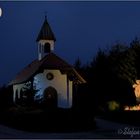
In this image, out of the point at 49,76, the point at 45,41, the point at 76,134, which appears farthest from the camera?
the point at 45,41

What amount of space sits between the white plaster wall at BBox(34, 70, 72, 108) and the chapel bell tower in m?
4.52

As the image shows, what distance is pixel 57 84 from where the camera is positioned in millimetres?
48344

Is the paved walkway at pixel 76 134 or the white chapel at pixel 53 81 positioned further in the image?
the white chapel at pixel 53 81

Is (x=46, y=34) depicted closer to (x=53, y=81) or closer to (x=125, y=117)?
(x=53, y=81)

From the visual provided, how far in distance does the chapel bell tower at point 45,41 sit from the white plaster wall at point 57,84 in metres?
4.52

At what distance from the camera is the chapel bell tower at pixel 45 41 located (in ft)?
170

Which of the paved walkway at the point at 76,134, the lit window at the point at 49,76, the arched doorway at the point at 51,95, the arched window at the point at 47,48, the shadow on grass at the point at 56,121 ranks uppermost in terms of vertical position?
the arched window at the point at 47,48

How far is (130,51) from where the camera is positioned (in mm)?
48156

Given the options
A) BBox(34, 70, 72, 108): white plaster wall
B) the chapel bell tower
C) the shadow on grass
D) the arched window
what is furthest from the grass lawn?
the chapel bell tower

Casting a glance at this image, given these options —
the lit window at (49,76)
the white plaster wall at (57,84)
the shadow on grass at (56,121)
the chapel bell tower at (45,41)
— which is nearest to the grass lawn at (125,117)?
the shadow on grass at (56,121)

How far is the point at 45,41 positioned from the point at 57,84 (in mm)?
6241

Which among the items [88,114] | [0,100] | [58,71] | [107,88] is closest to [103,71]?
[107,88]

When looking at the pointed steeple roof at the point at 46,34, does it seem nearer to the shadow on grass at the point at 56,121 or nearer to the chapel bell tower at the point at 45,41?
the chapel bell tower at the point at 45,41

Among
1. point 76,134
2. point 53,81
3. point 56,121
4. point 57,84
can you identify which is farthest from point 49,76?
point 76,134
